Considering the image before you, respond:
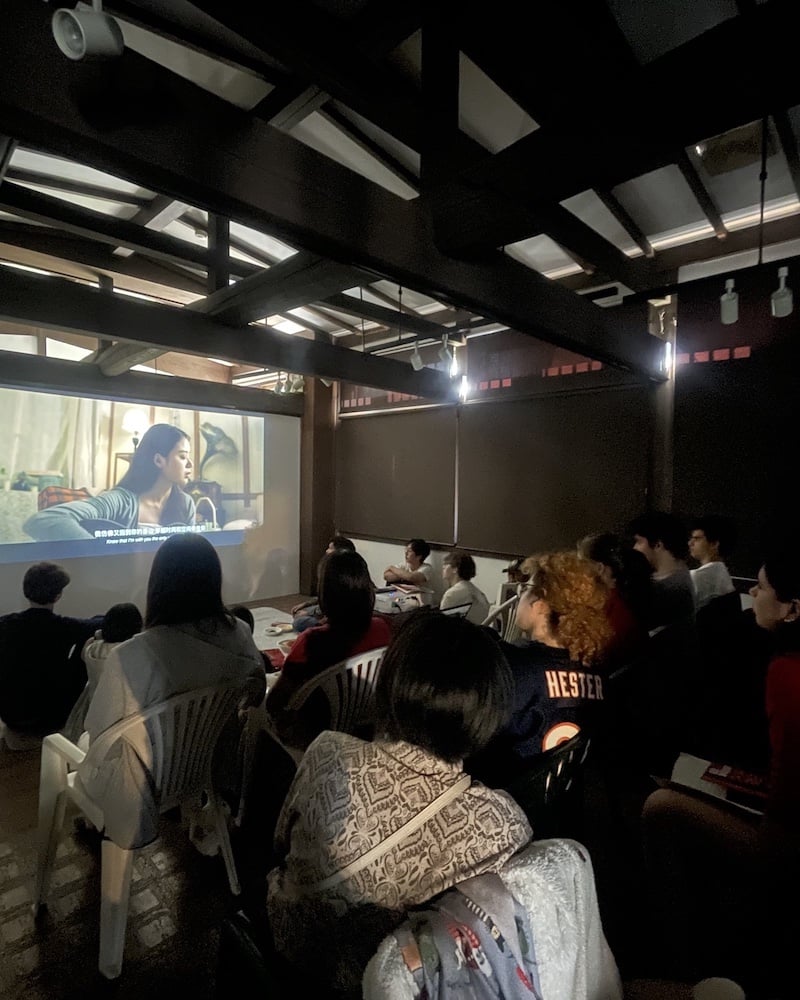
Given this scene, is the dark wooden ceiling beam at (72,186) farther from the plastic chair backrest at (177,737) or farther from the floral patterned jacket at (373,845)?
the floral patterned jacket at (373,845)

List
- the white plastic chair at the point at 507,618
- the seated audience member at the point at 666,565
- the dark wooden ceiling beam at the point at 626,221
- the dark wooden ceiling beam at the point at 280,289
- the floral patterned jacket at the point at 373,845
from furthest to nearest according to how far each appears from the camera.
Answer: the white plastic chair at the point at 507,618 < the dark wooden ceiling beam at the point at 626,221 < the seated audience member at the point at 666,565 < the dark wooden ceiling beam at the point at 280,289 < the floral patterned jacket at the point at 373,845

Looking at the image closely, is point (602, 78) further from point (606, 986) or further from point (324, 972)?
point (324, 972)

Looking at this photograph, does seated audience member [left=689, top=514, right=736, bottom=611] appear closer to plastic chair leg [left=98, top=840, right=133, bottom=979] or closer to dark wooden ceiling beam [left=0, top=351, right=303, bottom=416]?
plastic chair leg [left=98, top=840, right=133, bottom=979]

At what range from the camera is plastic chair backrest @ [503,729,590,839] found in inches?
42.9

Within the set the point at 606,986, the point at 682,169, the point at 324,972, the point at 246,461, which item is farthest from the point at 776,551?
the point at 246,461

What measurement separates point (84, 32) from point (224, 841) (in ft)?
6.58

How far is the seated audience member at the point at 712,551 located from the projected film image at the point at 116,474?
387cm

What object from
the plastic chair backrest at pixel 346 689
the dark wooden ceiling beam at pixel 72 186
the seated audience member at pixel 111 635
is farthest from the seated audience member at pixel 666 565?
the dark wooden ceiling beam at pixel 72 186

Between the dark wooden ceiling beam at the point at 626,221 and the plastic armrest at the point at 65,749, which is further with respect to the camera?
the dark wooden ceiling beam at the point at 626,221

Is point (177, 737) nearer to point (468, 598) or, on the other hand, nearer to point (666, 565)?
point (468, 598)

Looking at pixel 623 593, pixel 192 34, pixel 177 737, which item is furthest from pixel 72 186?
pixel 623 593

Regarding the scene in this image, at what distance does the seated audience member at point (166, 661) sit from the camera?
137 centimetres

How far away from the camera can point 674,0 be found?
1.54 m

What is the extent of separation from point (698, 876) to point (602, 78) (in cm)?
245
